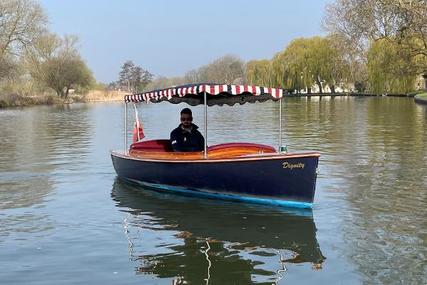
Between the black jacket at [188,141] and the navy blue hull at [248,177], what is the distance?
0.69 metres

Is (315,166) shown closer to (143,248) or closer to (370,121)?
(143,248)

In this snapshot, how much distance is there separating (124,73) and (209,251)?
464 ft

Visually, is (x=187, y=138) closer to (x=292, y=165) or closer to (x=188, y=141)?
(x=188, y=141)

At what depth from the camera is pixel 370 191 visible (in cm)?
1212

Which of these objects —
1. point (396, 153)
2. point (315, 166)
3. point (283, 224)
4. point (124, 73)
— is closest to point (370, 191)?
point (315, 166)

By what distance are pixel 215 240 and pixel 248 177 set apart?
2.24 m

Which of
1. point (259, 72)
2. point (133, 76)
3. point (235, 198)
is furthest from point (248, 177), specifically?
point (133, 76)

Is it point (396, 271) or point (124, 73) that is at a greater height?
point (124, 73)

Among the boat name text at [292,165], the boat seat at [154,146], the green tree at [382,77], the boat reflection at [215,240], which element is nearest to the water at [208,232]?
the boat reflection at [215,240]

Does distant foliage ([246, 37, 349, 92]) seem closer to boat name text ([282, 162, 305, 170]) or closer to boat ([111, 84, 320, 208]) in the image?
boat ([111, 84, 320, 208])

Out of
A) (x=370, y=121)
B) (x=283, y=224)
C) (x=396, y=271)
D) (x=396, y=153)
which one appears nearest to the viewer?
(x=396, y=271)

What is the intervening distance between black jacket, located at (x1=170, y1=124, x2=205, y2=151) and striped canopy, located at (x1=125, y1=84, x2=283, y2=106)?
86 centimetres

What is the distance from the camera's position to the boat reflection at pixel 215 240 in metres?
7.29

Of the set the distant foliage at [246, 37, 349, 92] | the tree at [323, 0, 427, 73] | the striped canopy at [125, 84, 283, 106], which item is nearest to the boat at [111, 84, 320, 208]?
the striped canopy at [125, 84, 283, 106]
